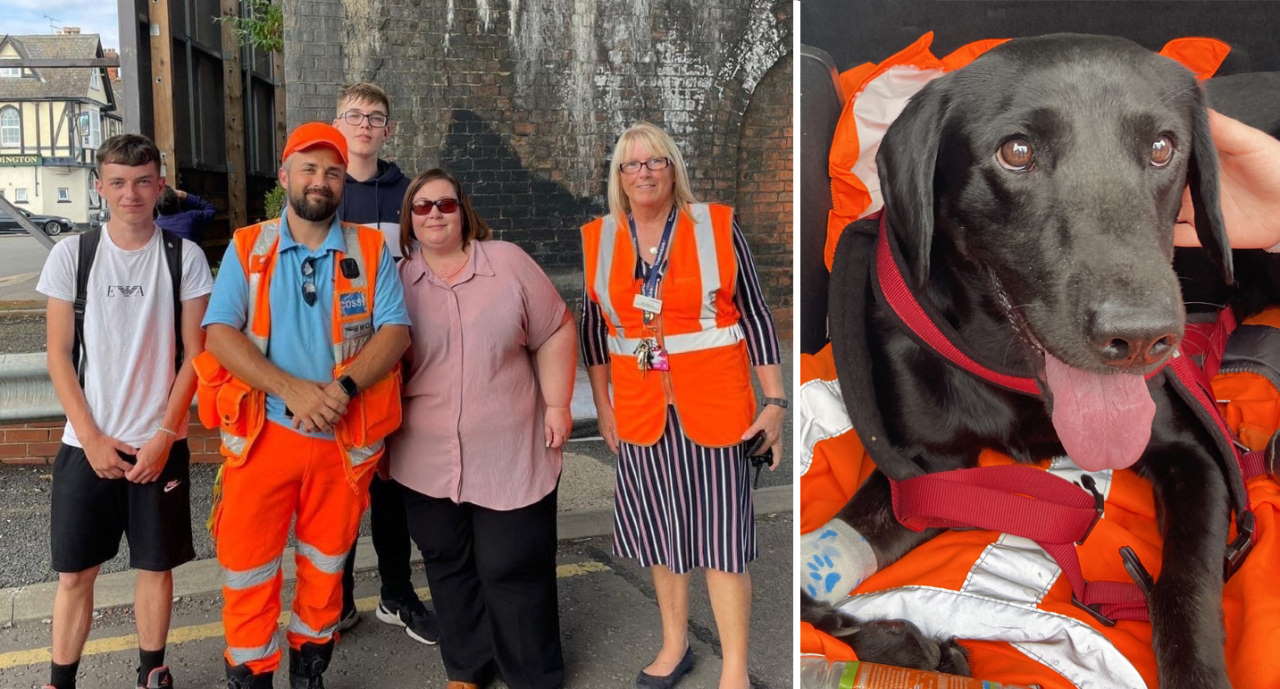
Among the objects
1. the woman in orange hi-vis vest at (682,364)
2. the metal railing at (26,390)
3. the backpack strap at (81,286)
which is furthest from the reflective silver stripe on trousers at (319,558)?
the metal railing at (26,390)

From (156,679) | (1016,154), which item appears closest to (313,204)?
(156,679)

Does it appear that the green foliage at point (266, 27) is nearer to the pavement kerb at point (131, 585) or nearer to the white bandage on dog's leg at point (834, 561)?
the pavement kerb at point (131, 585)

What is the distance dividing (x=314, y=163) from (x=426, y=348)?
629 millimetres

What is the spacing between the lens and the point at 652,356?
310 centimetres

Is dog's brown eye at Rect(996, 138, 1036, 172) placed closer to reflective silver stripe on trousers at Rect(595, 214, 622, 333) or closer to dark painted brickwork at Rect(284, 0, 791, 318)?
reflective silver stripe on trousers at Rect(595, 214, 622, 333)

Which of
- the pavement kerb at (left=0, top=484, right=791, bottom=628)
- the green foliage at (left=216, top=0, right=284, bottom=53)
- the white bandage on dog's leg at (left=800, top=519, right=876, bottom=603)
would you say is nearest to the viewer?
the white bandage on dog's leg at (left=800, top=519, right=876, bottom=603)

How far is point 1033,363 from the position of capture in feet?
5.40

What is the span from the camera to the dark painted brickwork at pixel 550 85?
7.20 metres

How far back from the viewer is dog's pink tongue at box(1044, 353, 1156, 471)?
5.19 feet

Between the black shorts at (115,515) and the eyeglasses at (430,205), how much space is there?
3.32 feet

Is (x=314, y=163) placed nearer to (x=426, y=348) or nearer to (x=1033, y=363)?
(x=426, y=348)

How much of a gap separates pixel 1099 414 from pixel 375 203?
2.69 m

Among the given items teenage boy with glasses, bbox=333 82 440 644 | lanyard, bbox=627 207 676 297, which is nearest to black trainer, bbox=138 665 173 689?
teenage boy with glasses, bbox=333 82 440 644

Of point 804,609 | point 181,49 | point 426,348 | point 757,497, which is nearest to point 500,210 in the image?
point 181,49
